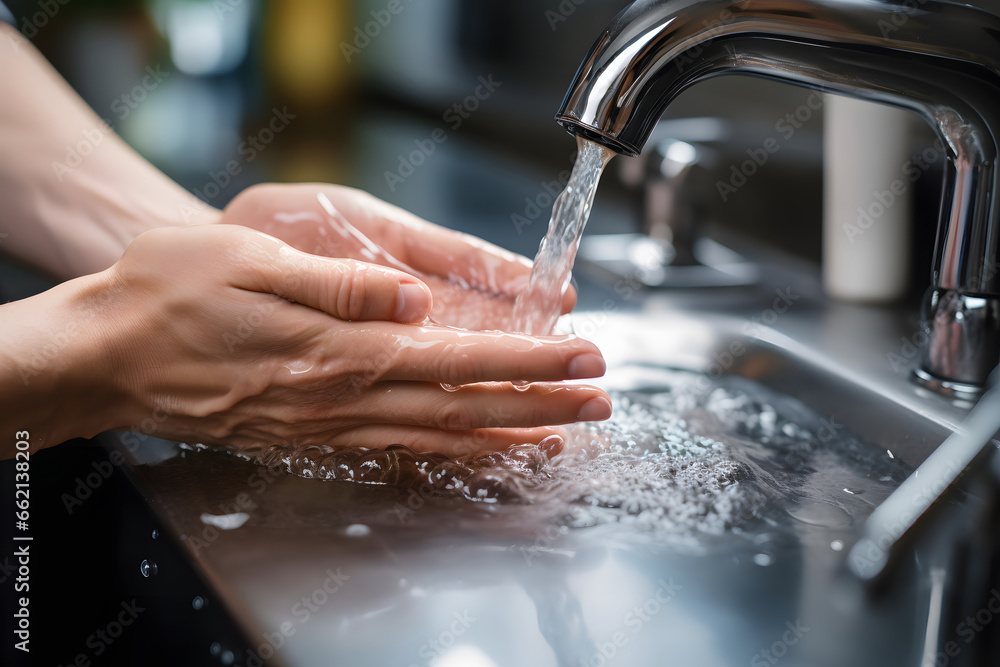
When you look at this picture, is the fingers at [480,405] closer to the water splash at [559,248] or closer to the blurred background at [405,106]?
the water splash at [559,248]

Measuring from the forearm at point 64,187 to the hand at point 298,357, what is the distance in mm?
299

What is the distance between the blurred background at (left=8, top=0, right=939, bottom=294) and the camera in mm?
937

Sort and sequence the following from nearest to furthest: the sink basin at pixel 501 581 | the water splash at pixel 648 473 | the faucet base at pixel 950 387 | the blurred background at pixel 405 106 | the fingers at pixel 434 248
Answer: the sink basin at pixel 501 581 → the water splash at pixel 648 473 → the faucet base at pixel 950 387 → the fingers at pixel 434 248 → the blurred background at pixel 405 106

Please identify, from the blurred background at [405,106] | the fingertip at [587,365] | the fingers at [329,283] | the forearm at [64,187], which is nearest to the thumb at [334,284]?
the fingers at [329,283]

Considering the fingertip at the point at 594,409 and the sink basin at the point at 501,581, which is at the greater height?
the fingertip at the point at 594,409

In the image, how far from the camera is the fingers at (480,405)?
0.49 m

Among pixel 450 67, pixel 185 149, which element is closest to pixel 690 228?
pixel 185 149

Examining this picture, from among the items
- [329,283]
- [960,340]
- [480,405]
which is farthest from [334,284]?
[960,340]

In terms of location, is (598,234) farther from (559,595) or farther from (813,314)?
(559,595)

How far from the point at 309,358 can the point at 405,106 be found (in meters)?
1.54

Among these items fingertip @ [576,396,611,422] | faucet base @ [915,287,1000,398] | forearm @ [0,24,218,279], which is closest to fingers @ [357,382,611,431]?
fingertip @ [576,396,611,422]

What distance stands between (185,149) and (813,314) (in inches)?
44.6

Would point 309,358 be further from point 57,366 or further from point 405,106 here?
point 405,106

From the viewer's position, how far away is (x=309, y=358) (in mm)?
496
